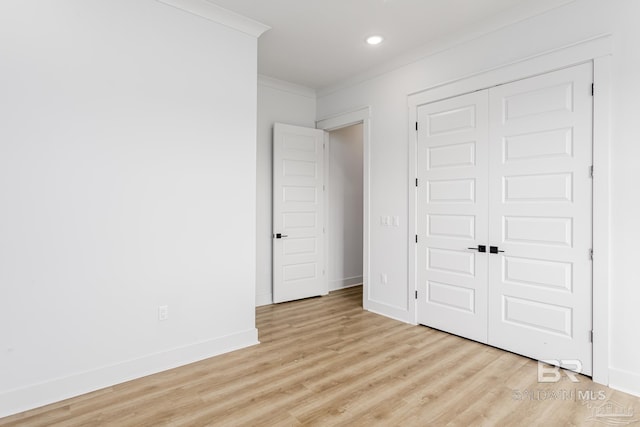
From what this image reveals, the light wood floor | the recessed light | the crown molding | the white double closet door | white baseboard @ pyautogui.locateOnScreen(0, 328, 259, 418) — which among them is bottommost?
the light wood floor

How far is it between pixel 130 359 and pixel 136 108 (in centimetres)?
189

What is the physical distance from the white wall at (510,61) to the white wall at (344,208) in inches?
42.5

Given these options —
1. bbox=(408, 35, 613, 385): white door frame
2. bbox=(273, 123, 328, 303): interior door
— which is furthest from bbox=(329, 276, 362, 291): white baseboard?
bbox=(408, 35, 613, 385): white door frame

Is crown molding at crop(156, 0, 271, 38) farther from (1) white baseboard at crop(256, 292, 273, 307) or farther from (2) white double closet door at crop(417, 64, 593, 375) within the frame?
(1) white baseboard at crop(256, 292, 273, 307)

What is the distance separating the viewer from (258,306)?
14.6 feet

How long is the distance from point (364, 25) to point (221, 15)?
129cm

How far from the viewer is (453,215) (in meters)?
3.42

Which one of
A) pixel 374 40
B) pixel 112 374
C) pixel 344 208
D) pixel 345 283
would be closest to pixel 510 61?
pixel 374 40

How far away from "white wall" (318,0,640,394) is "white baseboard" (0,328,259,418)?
73.6 inches

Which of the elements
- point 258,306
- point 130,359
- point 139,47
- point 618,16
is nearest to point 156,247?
point 130,359

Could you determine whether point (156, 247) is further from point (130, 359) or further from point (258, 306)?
point (258, 306)

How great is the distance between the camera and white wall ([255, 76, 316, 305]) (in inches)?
178

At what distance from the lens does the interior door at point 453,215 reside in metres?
3.21

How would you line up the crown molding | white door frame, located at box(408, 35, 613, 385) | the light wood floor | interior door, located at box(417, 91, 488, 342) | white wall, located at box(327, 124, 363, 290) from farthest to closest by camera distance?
white wall, located at box(327, 124, 363, 290) → interior door, located at box(417, 91, 488, 342) → the crown molding → white door frame, located at box(408, 35, 613, 385) → the light wood floor
